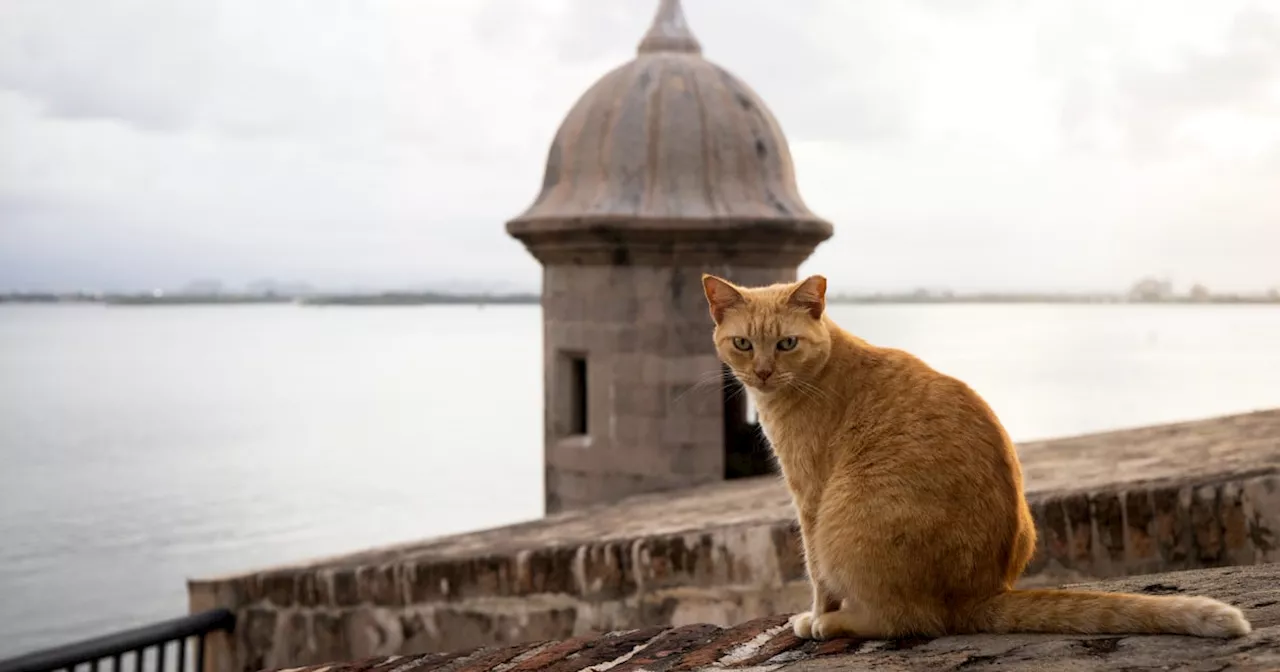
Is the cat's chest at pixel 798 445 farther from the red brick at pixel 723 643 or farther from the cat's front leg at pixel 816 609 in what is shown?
the red brick at pixel 723 643

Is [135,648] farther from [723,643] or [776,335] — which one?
[776,335]

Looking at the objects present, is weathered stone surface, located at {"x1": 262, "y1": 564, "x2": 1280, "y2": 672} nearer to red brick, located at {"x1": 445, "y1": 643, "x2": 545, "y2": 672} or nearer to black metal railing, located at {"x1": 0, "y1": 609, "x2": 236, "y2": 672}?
red brick, located at {"x1": 445, "y1": 643, "x2": 545, "y2": 672}

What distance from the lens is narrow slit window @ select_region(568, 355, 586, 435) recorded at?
1015cm

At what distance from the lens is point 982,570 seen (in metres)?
2.85

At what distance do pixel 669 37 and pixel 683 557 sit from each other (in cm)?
607

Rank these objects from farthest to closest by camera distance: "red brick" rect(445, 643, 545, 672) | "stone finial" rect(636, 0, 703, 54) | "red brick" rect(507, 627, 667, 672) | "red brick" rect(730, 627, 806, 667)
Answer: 1. "stone finial" rect(636, 0, 703, 54)
2. "red brick" rect(445, 643, 545, 672)
3. "red brick" rect(507, 627, 667, 672)
4. "red brick" rect(730, 627, 806, 667)

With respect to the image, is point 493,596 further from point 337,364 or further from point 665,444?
point 337,364

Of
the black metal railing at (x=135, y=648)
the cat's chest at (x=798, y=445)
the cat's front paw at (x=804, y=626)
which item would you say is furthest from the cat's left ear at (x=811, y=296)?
the black metal railing at (x=135, y=648)

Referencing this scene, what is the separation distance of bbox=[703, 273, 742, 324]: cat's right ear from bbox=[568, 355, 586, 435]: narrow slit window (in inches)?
268

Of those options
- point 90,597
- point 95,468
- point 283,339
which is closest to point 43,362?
point 283,339

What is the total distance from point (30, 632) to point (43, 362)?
100 metres

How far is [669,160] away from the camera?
9.77 meters

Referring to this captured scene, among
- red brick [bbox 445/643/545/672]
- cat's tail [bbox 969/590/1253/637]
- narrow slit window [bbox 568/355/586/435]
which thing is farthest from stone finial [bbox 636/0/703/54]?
cat's tail [bbox 969/590/1253/637]

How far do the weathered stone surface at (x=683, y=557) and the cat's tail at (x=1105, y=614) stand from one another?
1.81 metres
